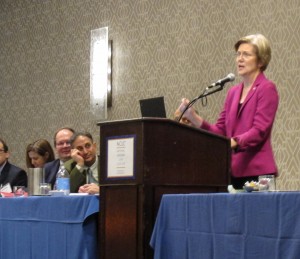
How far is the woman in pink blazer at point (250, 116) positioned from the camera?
3191 millimetres

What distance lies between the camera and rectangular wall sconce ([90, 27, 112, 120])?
5984mm

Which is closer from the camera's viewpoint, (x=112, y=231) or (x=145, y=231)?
(x=145, y=231)

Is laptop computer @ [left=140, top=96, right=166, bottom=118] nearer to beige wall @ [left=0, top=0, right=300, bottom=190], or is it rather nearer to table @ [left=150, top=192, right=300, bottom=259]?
table @ [left=150, top=192, right=300, bottom=259]

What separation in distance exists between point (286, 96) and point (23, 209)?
87.0 inches

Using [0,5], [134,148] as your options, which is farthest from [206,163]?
[0,5]

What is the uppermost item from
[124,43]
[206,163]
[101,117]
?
[124,43]

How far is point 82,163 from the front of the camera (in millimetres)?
4180

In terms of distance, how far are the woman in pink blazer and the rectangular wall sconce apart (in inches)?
102

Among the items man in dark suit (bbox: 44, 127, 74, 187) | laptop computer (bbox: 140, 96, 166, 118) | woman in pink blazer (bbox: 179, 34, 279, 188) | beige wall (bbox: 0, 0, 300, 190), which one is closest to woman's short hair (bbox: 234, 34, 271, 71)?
woman in pink blazer (bbox: 179, 34, 279, 188)

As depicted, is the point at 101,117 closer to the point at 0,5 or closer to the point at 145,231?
the point at 0,5

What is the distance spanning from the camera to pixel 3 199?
3.45 meters

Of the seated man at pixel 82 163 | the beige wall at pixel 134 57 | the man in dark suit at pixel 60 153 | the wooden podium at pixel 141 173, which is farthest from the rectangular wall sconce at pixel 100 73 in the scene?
the wooden podium at pixel 141 173

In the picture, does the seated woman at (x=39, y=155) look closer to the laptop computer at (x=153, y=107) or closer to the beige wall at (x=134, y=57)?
the beige wall at (x=134, y=57)

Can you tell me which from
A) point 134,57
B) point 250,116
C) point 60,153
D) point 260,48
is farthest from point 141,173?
point 134,57
